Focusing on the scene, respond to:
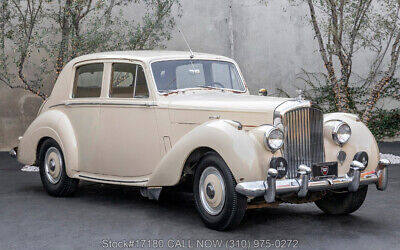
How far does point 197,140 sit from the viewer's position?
19.1 feet

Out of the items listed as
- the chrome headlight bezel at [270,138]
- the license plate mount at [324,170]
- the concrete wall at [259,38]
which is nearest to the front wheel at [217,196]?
the chrome headlight bezel at [270,138]

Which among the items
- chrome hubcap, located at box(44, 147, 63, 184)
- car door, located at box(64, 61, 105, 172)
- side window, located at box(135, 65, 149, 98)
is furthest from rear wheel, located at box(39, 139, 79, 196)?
side window, located at box(135, 65, 149, 98)

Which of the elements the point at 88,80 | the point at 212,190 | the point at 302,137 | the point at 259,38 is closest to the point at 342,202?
the point at 302,137

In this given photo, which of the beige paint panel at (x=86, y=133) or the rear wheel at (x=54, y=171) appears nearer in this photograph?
the beige paint panel at (x=86, y=133)

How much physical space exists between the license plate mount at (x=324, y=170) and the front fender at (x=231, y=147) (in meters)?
0.52

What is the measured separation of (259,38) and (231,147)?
9.66 m

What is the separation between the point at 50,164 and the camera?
780cm

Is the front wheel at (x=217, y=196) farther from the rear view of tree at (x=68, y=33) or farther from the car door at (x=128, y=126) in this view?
the rear view of tree at (x=68, y=33)

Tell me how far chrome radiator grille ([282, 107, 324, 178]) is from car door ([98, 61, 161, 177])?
1495mm

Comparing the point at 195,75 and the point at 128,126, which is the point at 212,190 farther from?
the point at 195,75

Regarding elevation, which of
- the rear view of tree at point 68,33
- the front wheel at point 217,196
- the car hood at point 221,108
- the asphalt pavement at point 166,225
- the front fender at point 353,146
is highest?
the rear view of tree at point 68,33

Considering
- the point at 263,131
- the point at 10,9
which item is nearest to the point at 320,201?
the point at 263,131

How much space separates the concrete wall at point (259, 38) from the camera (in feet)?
47.7

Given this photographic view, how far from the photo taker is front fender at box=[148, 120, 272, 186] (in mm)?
5371
